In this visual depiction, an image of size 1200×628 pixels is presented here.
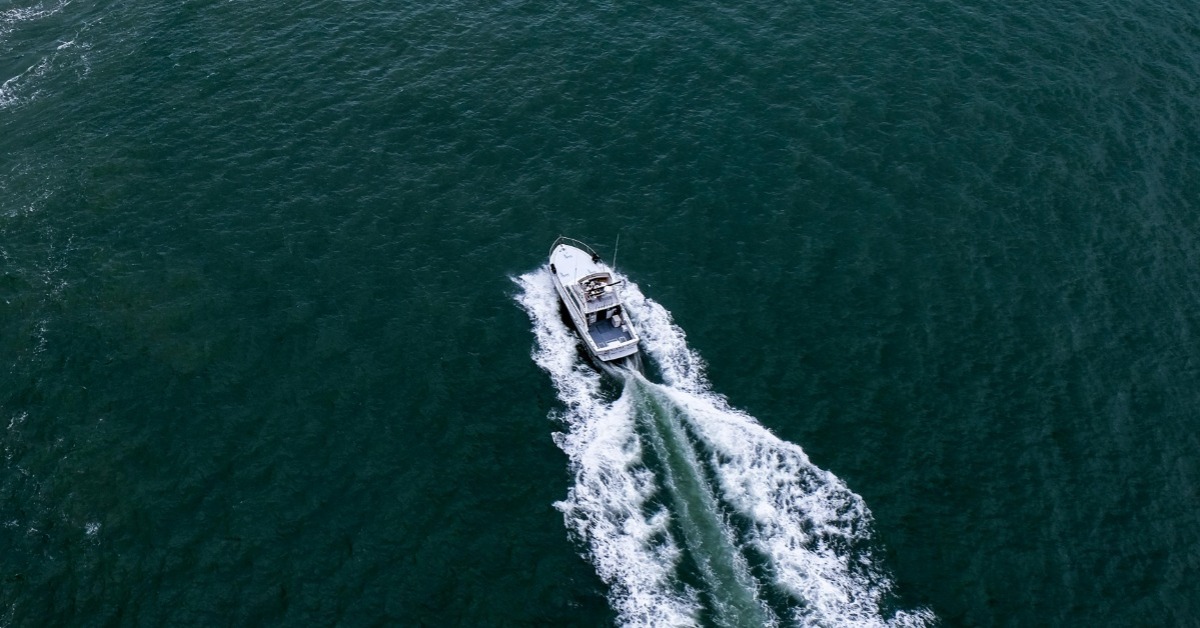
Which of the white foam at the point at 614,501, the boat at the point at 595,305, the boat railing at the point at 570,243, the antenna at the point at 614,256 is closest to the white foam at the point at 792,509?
the boat at the point at 595,305

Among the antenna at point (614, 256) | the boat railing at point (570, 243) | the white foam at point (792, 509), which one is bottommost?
the white foam at point (792, 509)

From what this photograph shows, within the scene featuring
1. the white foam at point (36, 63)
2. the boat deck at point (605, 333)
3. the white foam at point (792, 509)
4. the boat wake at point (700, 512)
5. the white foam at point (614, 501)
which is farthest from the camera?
the white foam at point (36, 63)

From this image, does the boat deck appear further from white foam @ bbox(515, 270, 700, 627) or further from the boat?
white foam @ bbox(515, 270, 700, 627)

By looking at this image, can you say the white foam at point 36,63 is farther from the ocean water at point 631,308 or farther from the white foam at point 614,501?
the white foam at point 614,501

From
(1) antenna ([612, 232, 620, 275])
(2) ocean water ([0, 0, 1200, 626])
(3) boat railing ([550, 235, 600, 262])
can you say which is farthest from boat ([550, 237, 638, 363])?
(2) ocean water ([0, 0, 1200, 626])

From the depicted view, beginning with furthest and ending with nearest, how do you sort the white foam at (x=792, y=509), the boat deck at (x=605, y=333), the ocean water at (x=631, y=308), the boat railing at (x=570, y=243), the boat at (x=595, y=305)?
the boat railing at (x=570, y=243) → the boat deck at (x=605, y=333) → the boat at (x=595, y=305) → the ocean water at (x=631, y=308) → the white foam at (x=792, y=509)

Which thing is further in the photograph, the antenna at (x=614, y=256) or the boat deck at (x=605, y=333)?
the antenna at (x=614, y=256)
